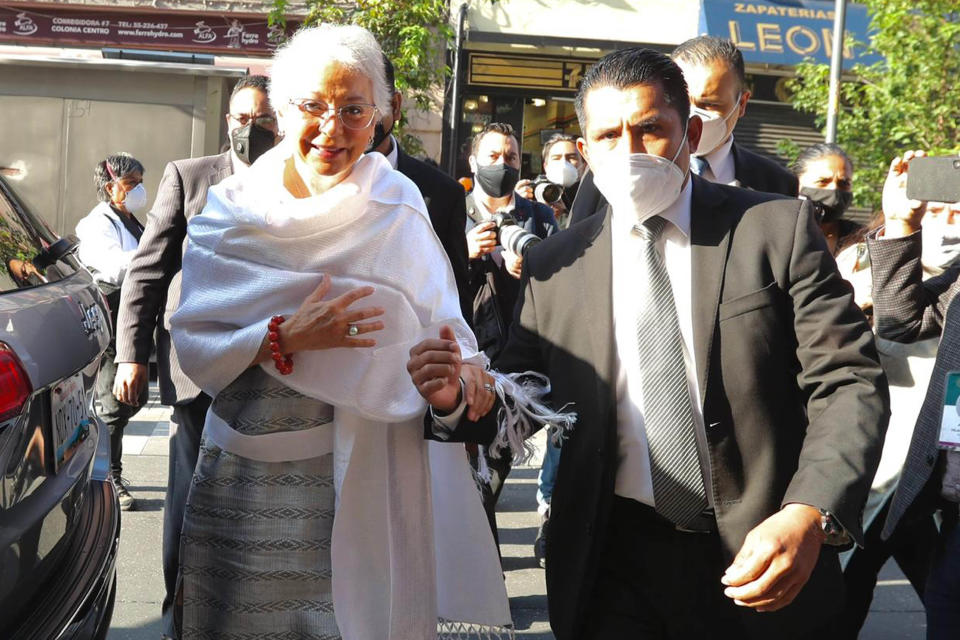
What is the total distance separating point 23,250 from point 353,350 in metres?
0.99

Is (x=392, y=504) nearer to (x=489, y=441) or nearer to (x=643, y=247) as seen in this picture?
(x=489, y=441)

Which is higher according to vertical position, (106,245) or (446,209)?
(446,209)

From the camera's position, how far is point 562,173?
715 cm

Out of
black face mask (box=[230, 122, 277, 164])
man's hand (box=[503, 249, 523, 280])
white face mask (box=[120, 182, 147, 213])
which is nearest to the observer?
black face mask (box=[230, 122, 277, 164])

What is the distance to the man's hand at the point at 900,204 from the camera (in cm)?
329

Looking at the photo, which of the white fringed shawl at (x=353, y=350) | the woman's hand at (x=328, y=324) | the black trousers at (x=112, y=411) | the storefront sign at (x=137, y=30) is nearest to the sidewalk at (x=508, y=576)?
the black trousers at (x=112, y=411)

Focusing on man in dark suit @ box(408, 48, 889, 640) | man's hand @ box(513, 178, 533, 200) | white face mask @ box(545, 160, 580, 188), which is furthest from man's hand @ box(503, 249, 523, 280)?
man in dark suit @ box(408, 48, 889, 640)

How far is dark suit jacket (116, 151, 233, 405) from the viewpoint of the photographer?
425 cm

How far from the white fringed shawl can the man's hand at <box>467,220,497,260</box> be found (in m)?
2.49

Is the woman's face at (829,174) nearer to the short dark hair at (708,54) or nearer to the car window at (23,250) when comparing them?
the short dark hair at (708,54)

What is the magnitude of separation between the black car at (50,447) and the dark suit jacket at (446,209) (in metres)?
1.20

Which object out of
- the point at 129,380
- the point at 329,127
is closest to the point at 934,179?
the point at 329,127

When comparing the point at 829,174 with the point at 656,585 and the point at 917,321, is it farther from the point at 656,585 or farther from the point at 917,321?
the point at 656,585

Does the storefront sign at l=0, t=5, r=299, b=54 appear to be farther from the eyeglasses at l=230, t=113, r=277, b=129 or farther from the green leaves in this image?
the eyeglasses at l=230, t=113, r=277, b=129
